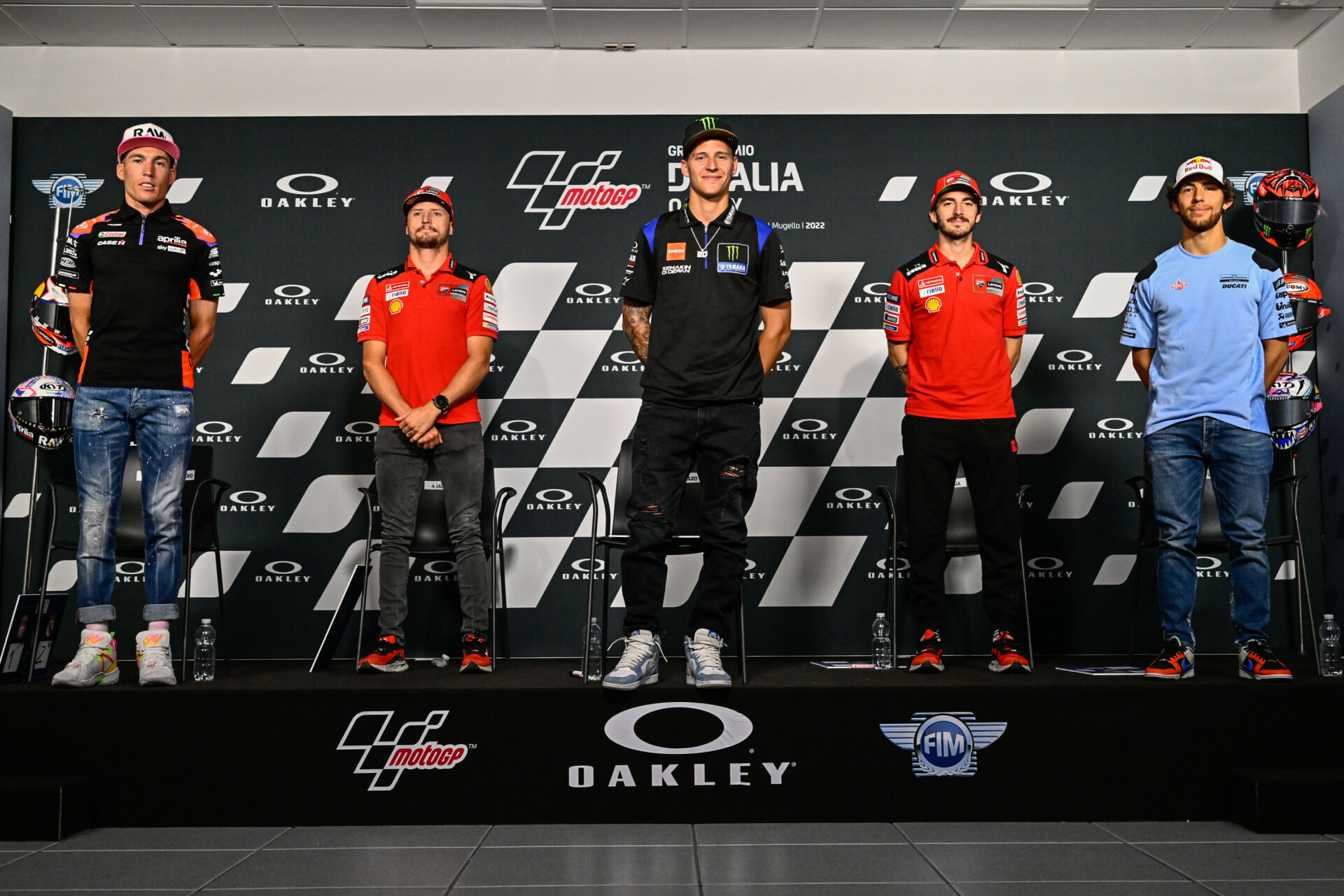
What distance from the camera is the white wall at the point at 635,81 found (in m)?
4.41

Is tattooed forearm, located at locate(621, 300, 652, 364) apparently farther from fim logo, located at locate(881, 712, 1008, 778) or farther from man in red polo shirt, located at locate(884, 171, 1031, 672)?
fim logo, located at locate(881, 712, 1008, 778)

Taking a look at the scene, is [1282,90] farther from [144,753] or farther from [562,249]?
[144,753]

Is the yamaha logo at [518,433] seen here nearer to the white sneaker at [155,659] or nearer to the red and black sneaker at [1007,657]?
the white sneaker at [155,659]

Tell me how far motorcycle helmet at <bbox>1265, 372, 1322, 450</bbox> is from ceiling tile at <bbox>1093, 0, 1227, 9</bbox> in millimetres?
1679

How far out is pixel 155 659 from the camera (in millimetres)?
2820

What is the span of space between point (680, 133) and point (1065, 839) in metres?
3.27

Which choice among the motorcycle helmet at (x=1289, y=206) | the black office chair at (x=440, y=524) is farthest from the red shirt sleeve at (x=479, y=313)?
the motorcycle helmet at (x=1289, y=206)

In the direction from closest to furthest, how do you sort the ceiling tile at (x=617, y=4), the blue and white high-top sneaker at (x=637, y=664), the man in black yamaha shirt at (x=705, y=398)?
the blue and white high-top sneaker at (x=637, y=664) → the man in black yamaha shirt at (x=705, y=398) → the ceiling tile at (x=617, y=4)

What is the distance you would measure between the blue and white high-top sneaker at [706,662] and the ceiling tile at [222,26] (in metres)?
3.35

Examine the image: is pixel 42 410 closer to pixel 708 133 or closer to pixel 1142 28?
pixel 708 133

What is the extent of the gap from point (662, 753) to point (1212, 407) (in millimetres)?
1999

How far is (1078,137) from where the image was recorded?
4.42 metres

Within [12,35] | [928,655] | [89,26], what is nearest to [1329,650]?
[928,655]

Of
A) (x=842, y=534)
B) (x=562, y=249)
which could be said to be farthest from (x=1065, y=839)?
(x=562, y=249)
